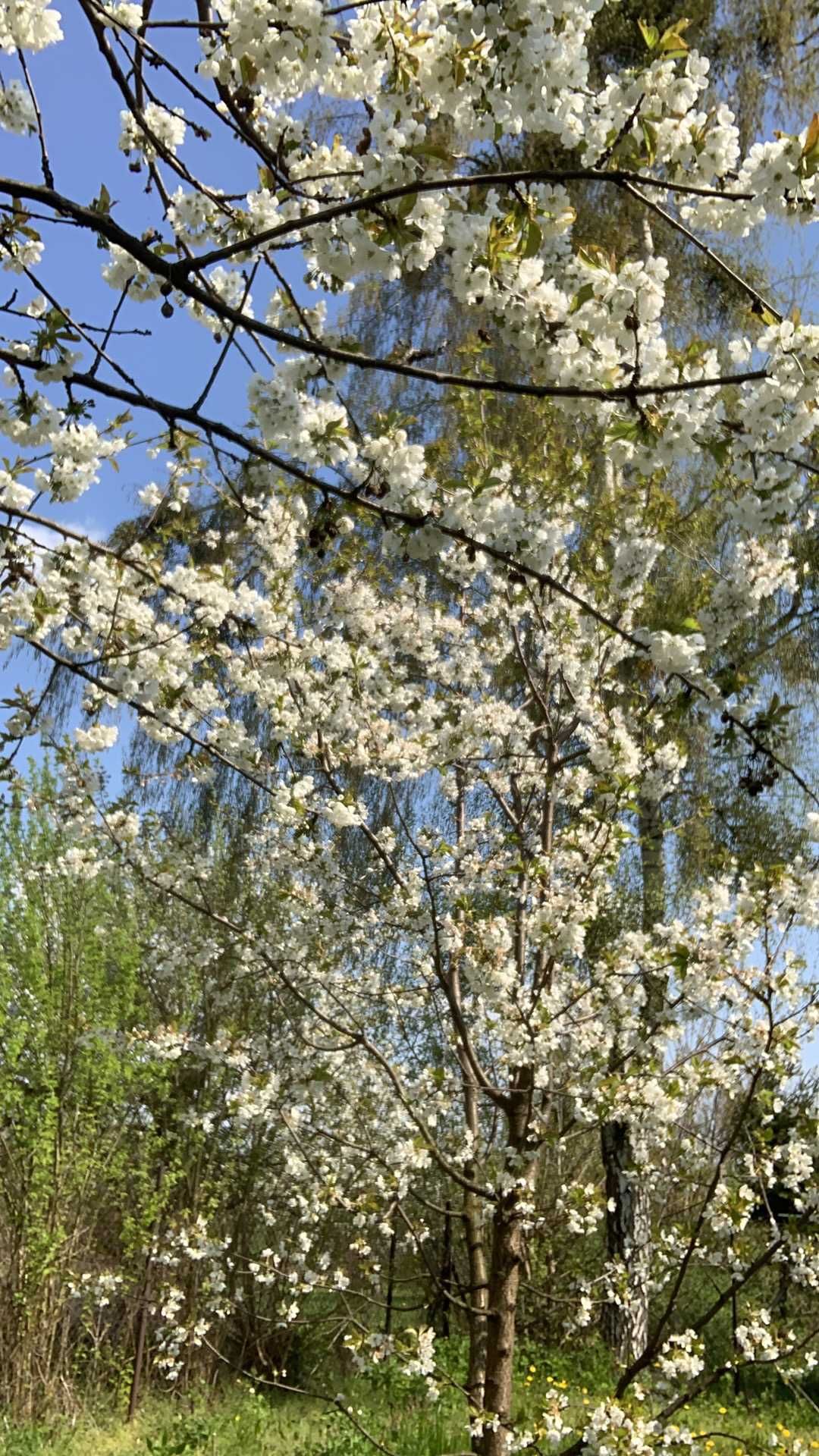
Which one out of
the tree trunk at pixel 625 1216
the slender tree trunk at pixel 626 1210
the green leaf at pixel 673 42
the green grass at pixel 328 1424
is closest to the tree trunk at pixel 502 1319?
the green grass at pixel 328 1424

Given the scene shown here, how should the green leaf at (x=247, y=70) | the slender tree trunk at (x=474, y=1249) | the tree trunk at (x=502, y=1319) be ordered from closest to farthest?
the green leaf at (x=247, y=70)
the tree trunk at (x=502, y=1319)
the slender tree trunk at (x=474, y=1249)

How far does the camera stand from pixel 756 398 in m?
1.64

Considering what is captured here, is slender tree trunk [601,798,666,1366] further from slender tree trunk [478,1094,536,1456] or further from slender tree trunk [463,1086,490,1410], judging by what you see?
slender tree trunk [478,1094,536,1456]

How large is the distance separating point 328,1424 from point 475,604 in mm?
4476

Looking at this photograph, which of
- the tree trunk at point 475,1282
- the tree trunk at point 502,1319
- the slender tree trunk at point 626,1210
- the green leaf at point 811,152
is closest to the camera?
the green leaf at point 811,152

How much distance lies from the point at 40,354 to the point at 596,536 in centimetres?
263

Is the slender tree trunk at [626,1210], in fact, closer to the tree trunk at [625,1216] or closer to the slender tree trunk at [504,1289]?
the tree trunk at [625,1216]

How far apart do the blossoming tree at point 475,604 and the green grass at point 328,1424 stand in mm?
810

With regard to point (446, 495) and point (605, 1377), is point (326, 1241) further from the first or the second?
point (446, 495)

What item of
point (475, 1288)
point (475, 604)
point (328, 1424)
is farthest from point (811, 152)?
point (328, 1424)

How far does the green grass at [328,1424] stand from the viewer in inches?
194

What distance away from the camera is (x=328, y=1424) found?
221 inches

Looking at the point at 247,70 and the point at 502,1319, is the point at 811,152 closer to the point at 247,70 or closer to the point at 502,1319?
the point at 247,70

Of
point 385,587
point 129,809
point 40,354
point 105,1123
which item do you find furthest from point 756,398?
point 105,1123
